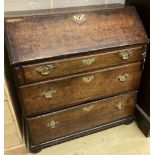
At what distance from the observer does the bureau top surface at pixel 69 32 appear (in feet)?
4.28

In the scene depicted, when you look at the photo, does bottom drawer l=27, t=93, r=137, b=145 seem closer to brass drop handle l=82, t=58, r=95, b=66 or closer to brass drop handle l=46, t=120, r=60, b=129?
brass drop handle l=46, t=120, r=60, b=129

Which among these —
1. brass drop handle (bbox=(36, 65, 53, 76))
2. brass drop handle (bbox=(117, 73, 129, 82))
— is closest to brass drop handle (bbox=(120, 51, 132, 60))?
brass drop handle (bbox=(117, 73, 129, 82))

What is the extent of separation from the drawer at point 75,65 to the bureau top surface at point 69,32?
0.19 ft

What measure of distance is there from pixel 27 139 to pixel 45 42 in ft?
2.90

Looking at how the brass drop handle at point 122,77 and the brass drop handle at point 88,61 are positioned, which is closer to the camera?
the brass drop handle at point 88,61

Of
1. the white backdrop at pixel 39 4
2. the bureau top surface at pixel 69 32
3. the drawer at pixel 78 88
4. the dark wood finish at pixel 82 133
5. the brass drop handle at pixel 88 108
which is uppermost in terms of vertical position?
the white backdrop at pixel 39 4

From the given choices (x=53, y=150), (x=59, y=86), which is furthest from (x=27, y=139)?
(x=59, y=86)

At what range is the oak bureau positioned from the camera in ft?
4.35

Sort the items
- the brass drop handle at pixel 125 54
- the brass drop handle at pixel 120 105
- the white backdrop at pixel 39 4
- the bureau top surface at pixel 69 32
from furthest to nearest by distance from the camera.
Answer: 1. the brass drop handle at pixel 120 105
2. the white backdrop at pixel 39 4
3. the brass drop handle at pixel 125 54
4. the bureau top surface at pixel 69 32

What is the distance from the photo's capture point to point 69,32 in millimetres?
1420

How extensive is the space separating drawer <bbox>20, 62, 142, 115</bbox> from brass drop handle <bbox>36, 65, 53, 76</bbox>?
85 mm

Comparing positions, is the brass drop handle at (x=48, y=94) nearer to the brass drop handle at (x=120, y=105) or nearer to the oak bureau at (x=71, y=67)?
the oak bureau at (x=71, y=67)

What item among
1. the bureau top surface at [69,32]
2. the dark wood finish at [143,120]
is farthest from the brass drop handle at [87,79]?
the dark wood finish at [143,120]

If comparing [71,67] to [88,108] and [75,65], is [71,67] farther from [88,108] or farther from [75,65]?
[88,108]
